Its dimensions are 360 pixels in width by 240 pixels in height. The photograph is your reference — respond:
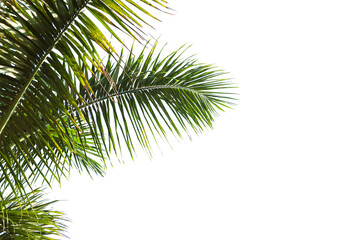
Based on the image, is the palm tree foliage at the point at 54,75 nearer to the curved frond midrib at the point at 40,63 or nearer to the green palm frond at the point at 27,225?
the curved frond midrib at the point at 40,63

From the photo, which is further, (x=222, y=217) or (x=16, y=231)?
(x=222, y=217)

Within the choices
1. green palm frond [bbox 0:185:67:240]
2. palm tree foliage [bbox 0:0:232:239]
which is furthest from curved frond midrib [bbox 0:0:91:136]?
green palm frond [bbox 0:185:67:240]

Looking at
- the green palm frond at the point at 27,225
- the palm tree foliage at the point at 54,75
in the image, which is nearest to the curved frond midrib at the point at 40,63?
the palm tree foliage at the point at 54,75

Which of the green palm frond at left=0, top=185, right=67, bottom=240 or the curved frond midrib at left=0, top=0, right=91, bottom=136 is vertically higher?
the curved frond midrib at left=0, top=0, right=91, bottom=136

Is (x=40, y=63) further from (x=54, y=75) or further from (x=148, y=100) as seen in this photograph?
(x=148, y=100)

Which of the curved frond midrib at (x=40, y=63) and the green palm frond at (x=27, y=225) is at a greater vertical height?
the curved frond midrib at (x=40, y=63)

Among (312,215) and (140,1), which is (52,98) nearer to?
(140,1)

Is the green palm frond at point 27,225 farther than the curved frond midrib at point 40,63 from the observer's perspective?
Yes

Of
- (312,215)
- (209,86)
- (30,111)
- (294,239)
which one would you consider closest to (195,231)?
(294,239)

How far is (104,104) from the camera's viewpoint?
1734 mm

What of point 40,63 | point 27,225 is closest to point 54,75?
point 40,63

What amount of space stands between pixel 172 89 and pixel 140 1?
3.25 ft

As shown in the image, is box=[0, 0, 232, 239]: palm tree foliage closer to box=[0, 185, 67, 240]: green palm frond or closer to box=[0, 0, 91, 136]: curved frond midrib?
box=[0, 0, 91, 136]: curved frond midrib

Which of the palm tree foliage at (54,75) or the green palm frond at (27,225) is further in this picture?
the green palm frond at (27,225)
